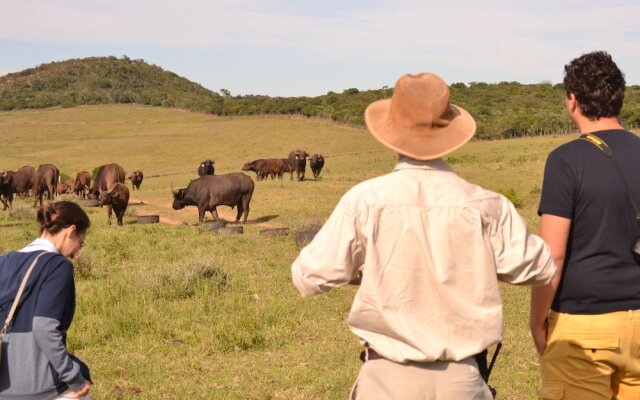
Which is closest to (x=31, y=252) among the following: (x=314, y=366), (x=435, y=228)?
(x=435, y=228)

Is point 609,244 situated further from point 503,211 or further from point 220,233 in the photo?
point 220,233

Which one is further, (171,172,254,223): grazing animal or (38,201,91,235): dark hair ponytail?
(171,172,254,223): grazing animal

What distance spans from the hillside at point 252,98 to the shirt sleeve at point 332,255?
32.6m

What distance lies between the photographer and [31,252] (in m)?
3.91

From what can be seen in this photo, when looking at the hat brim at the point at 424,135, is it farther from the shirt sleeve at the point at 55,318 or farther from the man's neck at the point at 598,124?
the shirt sleeve at the point at 55,318

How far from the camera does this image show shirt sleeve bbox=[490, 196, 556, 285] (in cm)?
311

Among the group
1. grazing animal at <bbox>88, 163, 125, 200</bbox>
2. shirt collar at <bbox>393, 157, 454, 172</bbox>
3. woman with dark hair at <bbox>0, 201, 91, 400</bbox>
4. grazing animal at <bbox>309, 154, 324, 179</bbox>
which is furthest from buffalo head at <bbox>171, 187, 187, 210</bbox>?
shirt collar at <bbox>393, 157, 454, 172</bbox>

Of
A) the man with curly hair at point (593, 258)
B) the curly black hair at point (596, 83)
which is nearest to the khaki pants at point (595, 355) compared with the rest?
the man with curly hair at point (593, 258)

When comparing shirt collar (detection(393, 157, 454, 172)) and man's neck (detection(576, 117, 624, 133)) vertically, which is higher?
man's neck (detection(576, 117, 624, 133))

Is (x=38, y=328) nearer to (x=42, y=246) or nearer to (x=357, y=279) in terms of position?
(x=42, y=246)

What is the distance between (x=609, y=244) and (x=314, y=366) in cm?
442

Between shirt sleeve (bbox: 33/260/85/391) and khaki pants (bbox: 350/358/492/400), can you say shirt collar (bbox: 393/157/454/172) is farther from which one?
shirt sleeve (bbox: 33/260/85/391)

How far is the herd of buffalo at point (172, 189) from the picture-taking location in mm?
21828

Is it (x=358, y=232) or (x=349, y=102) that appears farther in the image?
(x=349, y=102)
